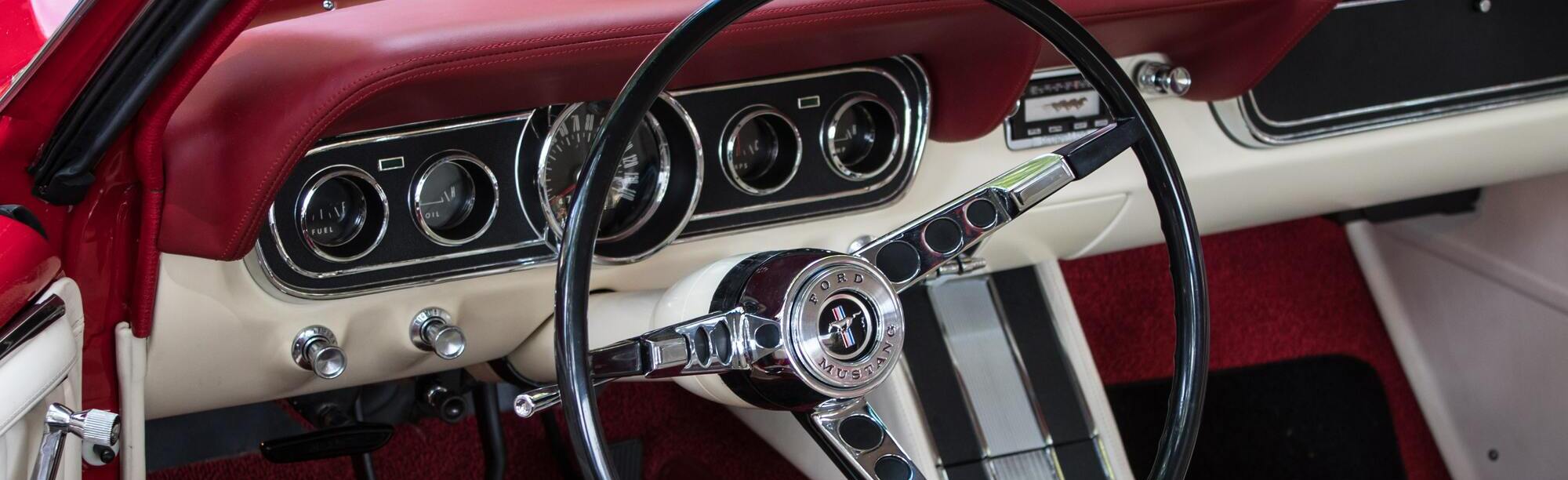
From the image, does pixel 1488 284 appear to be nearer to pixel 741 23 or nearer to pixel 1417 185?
pixel 1417 185

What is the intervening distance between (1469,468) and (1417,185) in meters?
0.72

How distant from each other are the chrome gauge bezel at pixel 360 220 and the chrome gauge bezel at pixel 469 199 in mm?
28

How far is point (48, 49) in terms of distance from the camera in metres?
0.80

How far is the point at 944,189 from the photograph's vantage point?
148 cm

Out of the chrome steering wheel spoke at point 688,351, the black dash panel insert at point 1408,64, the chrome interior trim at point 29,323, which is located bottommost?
the chrome steering wheel spoke at point 688,351

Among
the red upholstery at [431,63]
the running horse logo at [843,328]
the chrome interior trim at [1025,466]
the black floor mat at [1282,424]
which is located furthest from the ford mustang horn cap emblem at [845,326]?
the black floor mat at [1282,424]

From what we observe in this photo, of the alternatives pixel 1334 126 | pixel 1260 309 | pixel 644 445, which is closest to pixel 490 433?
pixel 644 445

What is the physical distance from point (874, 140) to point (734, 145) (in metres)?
0.17

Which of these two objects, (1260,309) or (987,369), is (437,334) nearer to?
(987,369)

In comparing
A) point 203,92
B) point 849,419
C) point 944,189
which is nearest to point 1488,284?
point 944,189

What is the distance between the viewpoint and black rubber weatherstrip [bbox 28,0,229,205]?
823mm

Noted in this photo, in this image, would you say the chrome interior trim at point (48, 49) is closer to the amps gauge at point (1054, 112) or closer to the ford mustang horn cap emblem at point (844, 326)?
the ford mustang horn cap emblem at point (844, 326)

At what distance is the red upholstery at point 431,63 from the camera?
979mm

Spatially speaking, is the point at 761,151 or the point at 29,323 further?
the point at 761,151
